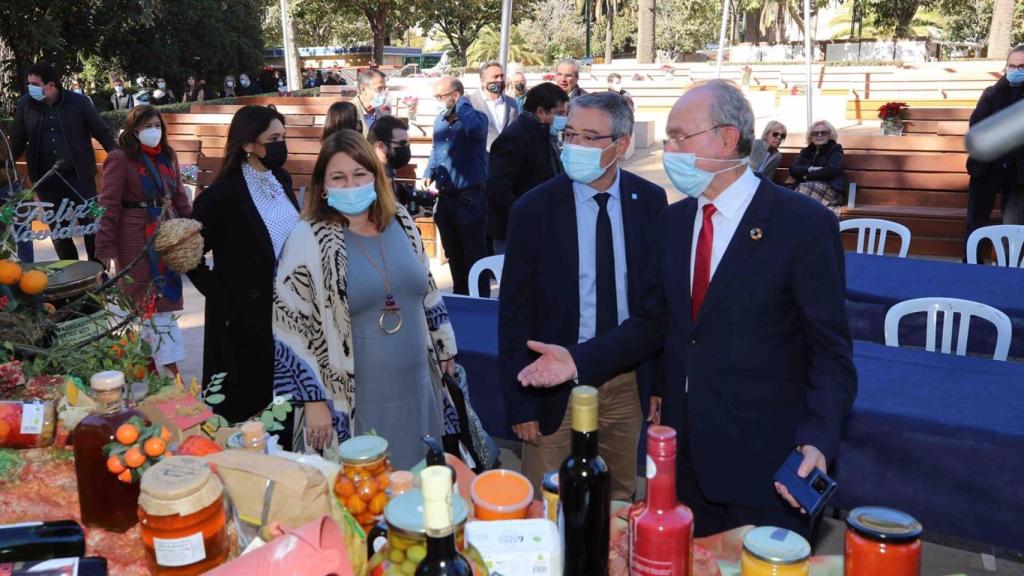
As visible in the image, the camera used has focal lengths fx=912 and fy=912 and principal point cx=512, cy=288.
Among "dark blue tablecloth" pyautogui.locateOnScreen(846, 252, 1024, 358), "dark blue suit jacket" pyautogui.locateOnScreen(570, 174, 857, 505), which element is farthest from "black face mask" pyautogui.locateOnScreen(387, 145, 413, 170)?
"dark blue suit jacket" pyautogui.locateOnScreen(570, 174, 857, 505)

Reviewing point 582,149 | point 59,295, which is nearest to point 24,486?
point 59,295

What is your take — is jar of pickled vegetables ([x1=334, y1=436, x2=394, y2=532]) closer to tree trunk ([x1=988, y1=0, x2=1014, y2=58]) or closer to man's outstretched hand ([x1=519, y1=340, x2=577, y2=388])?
man's outstretched hand ([x1=519, y1=340, x2=577, y2=388])

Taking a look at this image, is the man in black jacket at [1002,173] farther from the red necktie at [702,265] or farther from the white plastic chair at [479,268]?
the red necktie at [702,265]

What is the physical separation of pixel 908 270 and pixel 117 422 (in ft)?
15.8

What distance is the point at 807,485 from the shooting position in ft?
6.56

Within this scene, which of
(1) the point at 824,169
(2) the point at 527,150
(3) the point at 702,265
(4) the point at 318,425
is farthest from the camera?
(1) the point at 824,169

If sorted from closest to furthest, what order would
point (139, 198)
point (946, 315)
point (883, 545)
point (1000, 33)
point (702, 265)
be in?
point (883, 545) → point (702, 265) → point (946, 315) → point (139, 198) → point (1000, 33)

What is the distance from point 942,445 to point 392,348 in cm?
202

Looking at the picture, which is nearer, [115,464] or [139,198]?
[115,464]

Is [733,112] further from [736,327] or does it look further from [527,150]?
[527,150]

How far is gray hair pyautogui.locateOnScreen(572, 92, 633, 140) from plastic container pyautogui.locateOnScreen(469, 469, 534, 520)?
1.72 m

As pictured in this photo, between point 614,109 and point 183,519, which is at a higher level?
point 614,109

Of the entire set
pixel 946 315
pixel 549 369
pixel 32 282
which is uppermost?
pixel 32 282

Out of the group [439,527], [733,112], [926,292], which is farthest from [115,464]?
[926,292]
